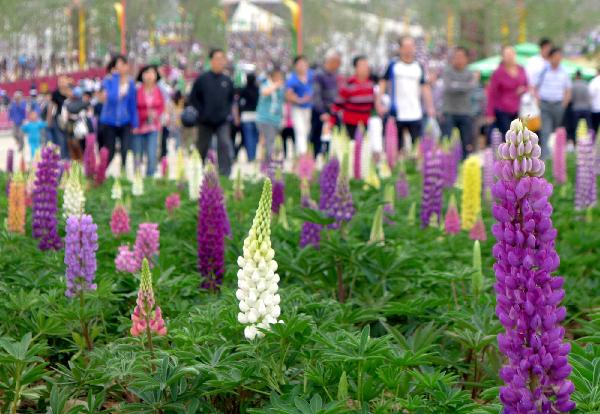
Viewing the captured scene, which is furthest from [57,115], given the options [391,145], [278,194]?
[278,194]

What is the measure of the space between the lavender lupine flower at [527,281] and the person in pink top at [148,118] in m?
11.6

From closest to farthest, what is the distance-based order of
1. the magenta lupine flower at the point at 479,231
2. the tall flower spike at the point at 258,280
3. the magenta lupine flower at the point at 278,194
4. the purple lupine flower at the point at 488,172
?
the tall flower spike at the point at 258,280, the magenta lupine flower at the point at 479,231, the magenta lupine flower at the point at 278,194, the purple lupine flower at the point at 488,172

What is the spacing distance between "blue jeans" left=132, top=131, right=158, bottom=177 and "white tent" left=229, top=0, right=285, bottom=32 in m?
84.7

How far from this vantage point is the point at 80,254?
493 centimetres

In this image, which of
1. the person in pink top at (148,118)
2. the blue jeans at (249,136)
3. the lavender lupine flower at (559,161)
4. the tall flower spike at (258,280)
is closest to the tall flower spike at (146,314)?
the tall flower spike at (258,280)

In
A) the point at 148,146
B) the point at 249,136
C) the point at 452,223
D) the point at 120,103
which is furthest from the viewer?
the point at 249,136

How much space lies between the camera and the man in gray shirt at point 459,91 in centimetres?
1490

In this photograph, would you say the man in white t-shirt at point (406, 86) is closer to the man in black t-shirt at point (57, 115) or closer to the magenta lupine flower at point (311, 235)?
the man in black t-shirt at point (57, 115)

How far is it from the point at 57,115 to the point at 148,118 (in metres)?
4.36

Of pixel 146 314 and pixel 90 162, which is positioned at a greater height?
pixel 90 162

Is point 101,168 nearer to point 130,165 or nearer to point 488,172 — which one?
point 130,165

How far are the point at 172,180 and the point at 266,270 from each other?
29.2 feet

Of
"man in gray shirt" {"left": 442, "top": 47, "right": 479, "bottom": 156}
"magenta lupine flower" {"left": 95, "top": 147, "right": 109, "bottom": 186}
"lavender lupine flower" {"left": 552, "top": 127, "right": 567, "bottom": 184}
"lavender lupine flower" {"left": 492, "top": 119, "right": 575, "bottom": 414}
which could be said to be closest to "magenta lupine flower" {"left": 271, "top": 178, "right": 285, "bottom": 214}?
"magenta lupine flower" {"left": 95, "top": 147, "right": 109, "bottom": 186}

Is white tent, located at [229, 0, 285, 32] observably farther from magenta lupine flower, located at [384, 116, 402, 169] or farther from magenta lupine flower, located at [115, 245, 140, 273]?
magenta lupine flower, located at [115, 245, 140, 273]
